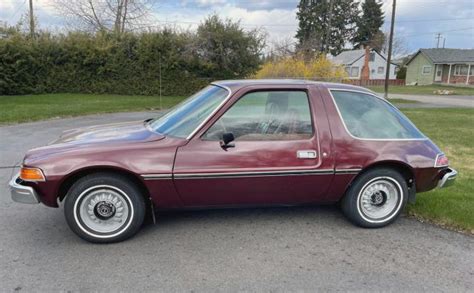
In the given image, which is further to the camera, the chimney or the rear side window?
the chimney

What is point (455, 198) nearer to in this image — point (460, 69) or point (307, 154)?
point (307, 154)

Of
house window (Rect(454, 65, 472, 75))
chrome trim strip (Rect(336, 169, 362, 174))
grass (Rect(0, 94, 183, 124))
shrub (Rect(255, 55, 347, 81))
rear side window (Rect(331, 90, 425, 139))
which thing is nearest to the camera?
chrome trim strip (Rect(336, 169, 362, 174))

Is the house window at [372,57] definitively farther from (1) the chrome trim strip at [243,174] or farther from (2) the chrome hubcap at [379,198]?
(1) the chrome trim strip at [243,174]

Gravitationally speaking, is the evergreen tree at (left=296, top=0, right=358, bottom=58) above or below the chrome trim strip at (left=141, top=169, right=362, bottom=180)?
above

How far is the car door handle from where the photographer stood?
3611 millimetres

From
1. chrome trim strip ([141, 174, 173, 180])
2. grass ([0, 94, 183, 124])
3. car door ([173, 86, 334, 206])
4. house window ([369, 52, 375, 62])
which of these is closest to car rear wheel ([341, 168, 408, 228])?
car door ([173, 86, 334, 206])

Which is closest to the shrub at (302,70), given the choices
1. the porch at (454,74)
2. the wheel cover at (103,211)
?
the wheel cover at (103,211)

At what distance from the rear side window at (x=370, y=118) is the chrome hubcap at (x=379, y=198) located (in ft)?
1.73

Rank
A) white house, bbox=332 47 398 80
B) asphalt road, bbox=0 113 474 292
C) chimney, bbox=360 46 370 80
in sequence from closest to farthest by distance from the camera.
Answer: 1. asphalt road, bbox=0 113 474 292
2. chimney, bbox=360 46 370 80
3. white house, bbox=332 47 398 80

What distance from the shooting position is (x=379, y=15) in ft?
195

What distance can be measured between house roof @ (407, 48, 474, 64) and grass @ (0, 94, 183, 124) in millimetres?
42670

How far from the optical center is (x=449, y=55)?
1934 inches

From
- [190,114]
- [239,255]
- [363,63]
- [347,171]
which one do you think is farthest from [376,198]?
[363,63]

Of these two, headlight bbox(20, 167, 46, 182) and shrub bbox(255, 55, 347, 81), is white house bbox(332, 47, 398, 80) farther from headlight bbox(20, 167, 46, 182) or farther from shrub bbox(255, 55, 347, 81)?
headlight bbox(20, 167, 46, 182)
